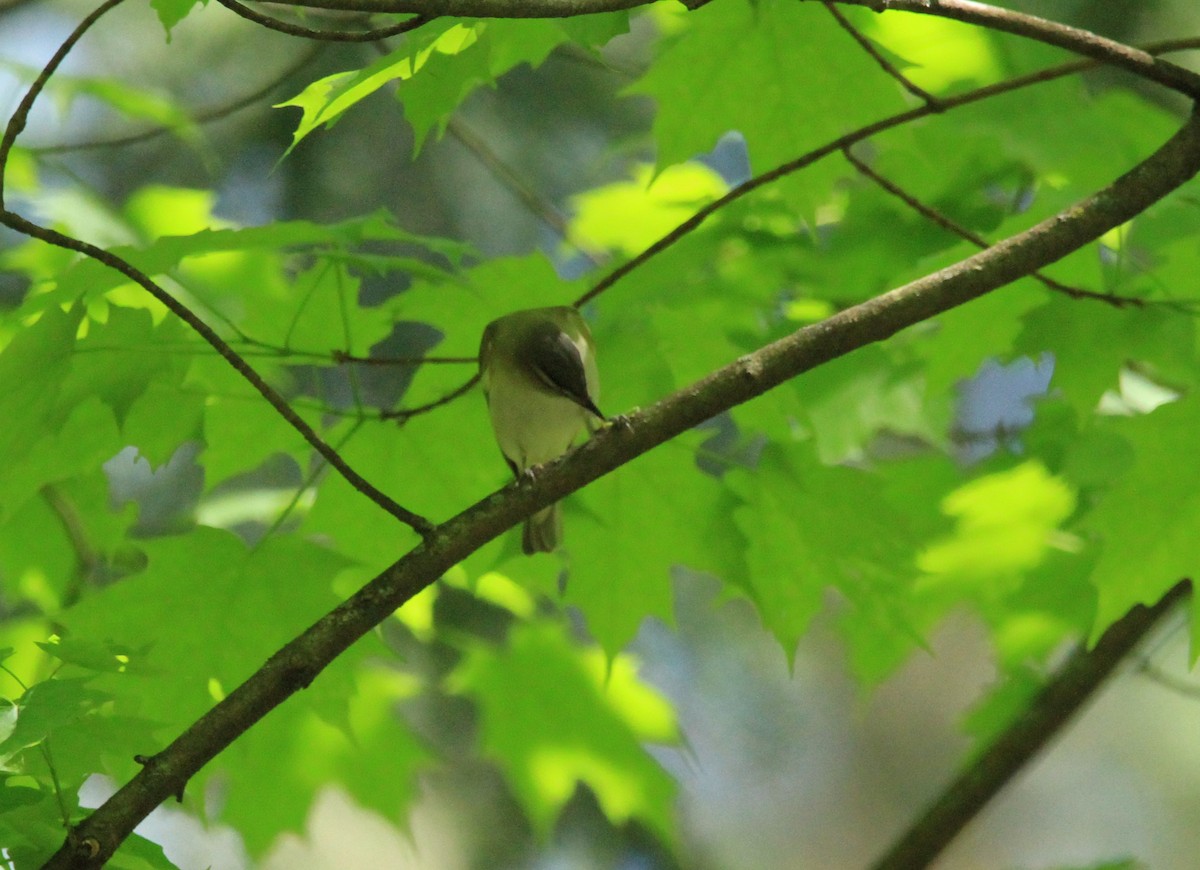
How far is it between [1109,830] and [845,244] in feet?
12.5

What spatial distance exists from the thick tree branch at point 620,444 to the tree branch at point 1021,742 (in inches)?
39.2

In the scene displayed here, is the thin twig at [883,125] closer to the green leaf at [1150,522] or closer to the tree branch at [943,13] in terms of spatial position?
the tree branch at [943,13]

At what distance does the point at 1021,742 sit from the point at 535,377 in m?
1.15

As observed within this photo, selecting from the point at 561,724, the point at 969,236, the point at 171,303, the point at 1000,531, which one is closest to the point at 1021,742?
the point at 1000,531

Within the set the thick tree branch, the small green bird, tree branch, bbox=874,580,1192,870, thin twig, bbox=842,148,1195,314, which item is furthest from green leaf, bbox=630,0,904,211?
tree branch, bbox=874,580,1192,870

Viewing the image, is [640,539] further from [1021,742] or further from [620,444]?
[1021,742]

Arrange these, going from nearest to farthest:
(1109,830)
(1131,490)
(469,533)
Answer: (469,533) < (1131,490) < (1109,830)

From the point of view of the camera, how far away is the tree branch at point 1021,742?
7.09ft

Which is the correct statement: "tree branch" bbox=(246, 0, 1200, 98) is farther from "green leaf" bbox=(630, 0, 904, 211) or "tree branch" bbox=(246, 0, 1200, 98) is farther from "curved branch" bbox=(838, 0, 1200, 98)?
"green leaf" bbox=(630, 0, 904, 211)

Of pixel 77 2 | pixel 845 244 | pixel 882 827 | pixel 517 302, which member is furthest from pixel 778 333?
pixel 882 827

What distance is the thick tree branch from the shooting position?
121 centimetres

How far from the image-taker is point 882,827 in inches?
203

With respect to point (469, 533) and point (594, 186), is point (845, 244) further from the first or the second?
A: point (594, 186)

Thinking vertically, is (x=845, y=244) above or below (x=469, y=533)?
below
